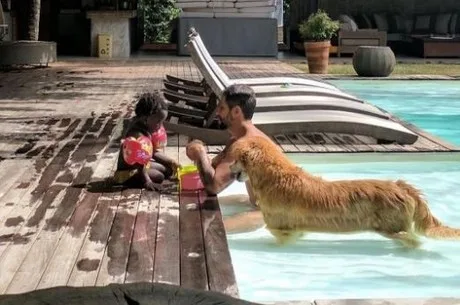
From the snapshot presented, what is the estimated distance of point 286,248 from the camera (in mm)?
4754

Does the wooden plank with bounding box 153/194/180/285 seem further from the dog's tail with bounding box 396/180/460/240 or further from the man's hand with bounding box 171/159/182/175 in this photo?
the dog's tail with bounding box 396/180/460/240

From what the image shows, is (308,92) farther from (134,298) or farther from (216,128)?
(134,298)

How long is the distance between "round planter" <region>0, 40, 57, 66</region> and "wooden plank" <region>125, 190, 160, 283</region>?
11.7 meters

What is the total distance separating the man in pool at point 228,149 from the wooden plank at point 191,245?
20cm

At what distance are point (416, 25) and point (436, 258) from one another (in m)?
21.0

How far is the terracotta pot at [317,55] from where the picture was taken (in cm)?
1634

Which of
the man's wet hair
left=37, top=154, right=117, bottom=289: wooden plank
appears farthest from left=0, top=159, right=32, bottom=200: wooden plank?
the man's wet hair

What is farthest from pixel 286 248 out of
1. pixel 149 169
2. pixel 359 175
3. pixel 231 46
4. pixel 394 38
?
pixel 394 38

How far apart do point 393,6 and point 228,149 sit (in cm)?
2149

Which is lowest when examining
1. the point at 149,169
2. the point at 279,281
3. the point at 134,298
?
the point at 279,281

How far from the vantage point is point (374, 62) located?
15.7 m

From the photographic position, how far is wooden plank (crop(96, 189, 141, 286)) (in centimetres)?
364

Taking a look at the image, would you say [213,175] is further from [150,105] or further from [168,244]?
[168,244]

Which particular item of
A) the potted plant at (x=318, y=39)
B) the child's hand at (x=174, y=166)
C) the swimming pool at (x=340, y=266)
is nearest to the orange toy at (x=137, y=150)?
the child's hand at (x=174, y=166)
